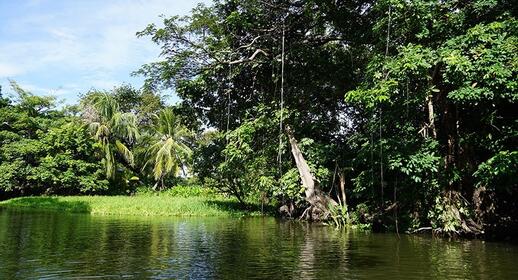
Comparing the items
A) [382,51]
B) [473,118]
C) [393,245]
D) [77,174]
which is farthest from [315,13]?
[77,174]

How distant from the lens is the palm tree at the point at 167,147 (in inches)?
1441

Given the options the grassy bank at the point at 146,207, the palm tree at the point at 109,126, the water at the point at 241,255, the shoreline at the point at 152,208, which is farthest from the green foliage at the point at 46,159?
the water at the point at 241,255

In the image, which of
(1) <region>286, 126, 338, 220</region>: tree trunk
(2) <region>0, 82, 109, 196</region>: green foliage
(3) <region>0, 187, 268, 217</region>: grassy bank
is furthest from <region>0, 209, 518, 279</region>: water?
(2) <region>0, 82, 109, 196</region>: green foliage

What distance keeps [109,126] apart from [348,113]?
22.7m

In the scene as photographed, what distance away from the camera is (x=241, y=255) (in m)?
10.7

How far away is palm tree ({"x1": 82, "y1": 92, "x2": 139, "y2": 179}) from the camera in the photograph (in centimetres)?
3625

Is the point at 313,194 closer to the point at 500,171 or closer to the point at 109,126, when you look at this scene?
the point at 500,171

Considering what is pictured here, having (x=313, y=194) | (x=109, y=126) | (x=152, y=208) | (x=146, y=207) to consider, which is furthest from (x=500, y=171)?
(x=109, y=126)

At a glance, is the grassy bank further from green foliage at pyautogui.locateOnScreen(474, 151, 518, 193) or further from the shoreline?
green foliage at pyautogui.locateOnScreen(474, 151, 518, 193)

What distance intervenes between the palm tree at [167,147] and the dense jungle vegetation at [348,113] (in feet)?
15.7

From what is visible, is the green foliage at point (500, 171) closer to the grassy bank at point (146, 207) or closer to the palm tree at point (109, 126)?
the grassy bank at point (146, 207)

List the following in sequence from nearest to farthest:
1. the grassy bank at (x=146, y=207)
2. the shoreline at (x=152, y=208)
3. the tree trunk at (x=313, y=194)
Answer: the tree trunk at (x=313, y=194), the shoreline at (x=152, y=208), the grassy bank at (x=146, y=207)

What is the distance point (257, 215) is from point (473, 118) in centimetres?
1267

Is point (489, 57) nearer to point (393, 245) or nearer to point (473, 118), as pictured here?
point (473, 118)
